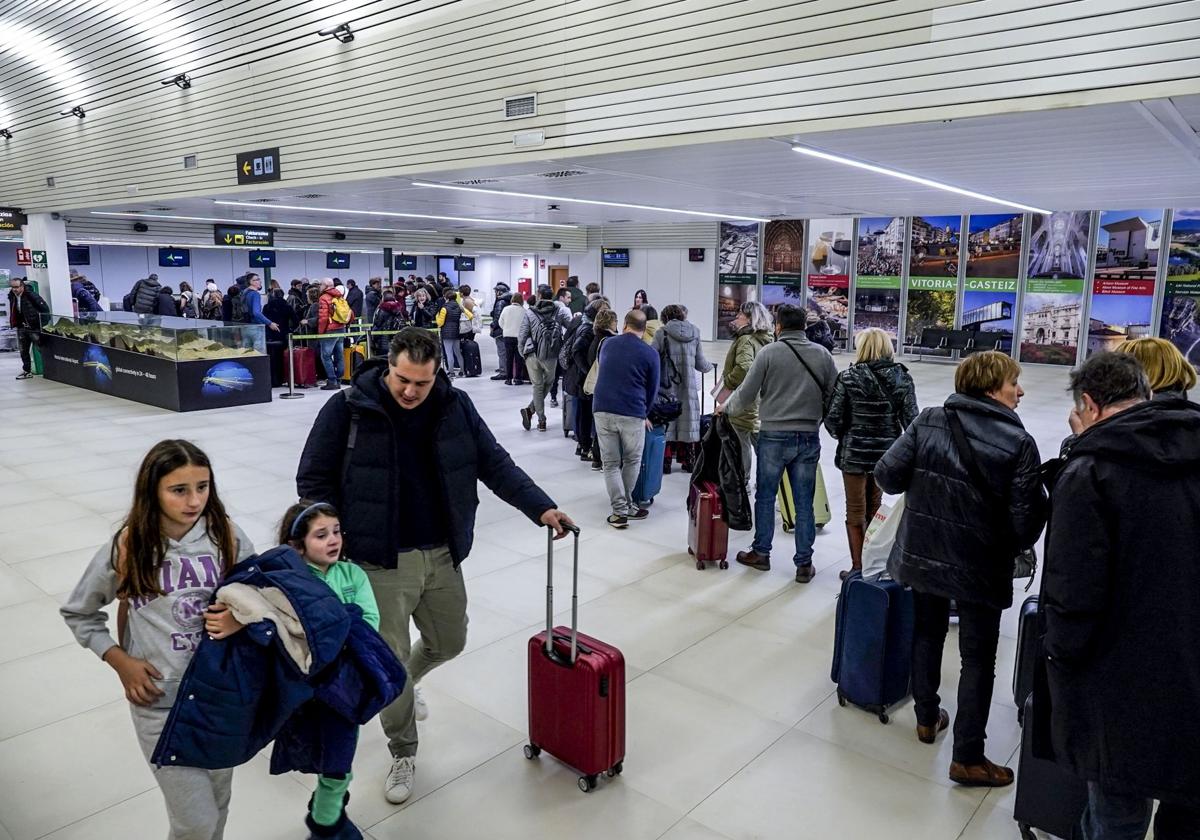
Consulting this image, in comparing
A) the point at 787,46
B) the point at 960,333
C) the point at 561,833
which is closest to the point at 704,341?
the point at 960,333

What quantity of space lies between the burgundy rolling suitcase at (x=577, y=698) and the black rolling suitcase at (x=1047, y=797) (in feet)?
4.62

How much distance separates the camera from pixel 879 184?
33.4 feet

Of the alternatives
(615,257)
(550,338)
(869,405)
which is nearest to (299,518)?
(869,405)

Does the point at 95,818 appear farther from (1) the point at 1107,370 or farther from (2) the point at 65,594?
(1) the point at 1107,370

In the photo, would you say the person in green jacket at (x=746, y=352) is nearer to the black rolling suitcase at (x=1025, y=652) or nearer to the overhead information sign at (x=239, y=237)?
the black rolling suitcase at (x=1025, y=652)

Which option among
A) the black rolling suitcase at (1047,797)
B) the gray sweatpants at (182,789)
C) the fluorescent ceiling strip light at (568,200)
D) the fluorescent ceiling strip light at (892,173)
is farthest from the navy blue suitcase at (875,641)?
the fluorescent ceiling strip light at (568,200)

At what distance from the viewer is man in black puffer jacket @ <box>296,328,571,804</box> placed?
2.83 m

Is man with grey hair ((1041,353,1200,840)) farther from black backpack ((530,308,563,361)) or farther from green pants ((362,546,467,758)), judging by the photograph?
black backpack ((530,308,563,361))

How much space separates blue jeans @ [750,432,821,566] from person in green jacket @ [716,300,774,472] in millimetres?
705

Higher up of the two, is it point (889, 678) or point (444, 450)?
point (444, 450)

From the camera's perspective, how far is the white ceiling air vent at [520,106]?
8156 mm

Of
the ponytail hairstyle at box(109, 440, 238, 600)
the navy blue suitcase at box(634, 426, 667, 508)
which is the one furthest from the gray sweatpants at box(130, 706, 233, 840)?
the navy blue suitcase at box(634, 426, 667, 508)

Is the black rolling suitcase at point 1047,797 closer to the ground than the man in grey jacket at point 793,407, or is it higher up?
closer to the ground

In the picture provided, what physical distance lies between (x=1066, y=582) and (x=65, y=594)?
5.49 metres
